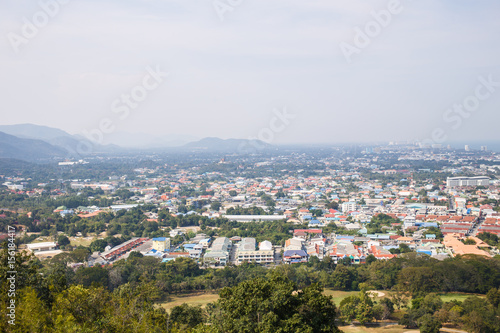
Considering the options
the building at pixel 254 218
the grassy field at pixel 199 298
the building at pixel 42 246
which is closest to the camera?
the grassy field at pixel 199 298

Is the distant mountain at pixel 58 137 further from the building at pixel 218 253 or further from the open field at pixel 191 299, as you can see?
the open field at pixel 191 299

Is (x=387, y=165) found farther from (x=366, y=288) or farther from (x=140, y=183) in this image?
(x=366, y=288)

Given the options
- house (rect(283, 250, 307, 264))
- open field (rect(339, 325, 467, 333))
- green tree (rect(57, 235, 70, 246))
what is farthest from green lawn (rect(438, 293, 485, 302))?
green tree (rect(57, 235, 70, 246))

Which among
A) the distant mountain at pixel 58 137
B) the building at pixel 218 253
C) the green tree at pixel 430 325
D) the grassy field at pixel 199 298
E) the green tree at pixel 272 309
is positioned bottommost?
the grassy field at pixel 199 298

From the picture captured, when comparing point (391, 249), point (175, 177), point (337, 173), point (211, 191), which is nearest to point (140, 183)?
point (175, 177)

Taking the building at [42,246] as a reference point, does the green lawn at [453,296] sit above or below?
below

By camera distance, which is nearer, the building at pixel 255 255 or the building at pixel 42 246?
the building at pixel 255 255

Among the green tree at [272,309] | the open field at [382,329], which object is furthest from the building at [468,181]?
the green tree at [272,309]

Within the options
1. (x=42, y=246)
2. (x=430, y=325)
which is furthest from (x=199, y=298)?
(x=42, y=246)
